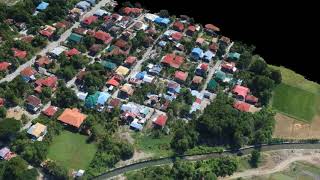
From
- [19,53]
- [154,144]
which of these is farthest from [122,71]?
[19,53]

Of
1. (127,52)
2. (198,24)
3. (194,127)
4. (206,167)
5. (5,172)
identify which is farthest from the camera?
(198,24)

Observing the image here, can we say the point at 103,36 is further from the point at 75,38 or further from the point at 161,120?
the point at 161,120

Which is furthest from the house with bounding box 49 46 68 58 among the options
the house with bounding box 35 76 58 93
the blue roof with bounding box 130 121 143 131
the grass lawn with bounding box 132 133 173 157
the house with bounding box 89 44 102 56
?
the grass lawn with bounding box 132 133 173 157

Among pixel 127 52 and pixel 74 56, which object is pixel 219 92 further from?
pixel 74 56

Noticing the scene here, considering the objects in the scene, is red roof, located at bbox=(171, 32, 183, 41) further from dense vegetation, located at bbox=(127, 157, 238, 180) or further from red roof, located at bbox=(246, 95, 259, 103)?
dense vegetation, located at bbox=(127, 157, 238, 180)

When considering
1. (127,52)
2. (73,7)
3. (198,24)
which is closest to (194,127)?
(127,52)
